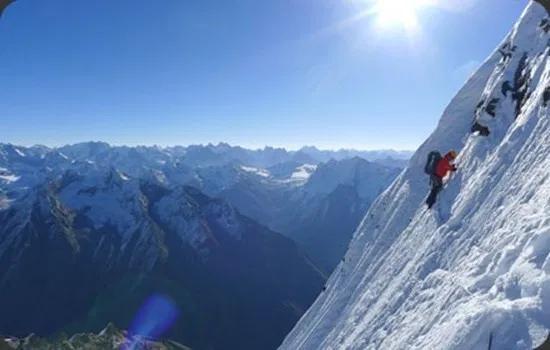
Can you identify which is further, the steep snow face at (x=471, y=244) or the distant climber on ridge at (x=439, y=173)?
the distant climber on ridge at (x=439, y=173)

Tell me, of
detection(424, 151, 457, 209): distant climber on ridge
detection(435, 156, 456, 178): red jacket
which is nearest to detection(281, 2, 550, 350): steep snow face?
detection(424, 151, 457, 209): distant climber on ridge

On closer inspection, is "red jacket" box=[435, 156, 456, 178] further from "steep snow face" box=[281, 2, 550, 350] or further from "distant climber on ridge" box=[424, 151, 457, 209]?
"steep snow face" box=[281, 2, 550, 350]

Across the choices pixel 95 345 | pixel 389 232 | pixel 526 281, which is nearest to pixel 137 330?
pixel 95 345

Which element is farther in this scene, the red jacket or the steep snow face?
the red jacket

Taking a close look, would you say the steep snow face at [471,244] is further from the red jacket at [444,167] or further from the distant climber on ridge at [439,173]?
the red jacket at [444,167]

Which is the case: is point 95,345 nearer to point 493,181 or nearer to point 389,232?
point 389,232

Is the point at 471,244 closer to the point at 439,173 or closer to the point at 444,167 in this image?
the point at 444,167

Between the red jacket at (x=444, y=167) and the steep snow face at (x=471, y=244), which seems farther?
the red jacket at (x=444, y=167)

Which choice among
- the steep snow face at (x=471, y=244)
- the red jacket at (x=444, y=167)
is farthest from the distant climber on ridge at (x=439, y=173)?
the steep snow face at (x=471, y=244)
